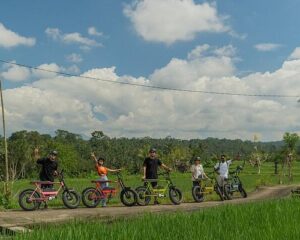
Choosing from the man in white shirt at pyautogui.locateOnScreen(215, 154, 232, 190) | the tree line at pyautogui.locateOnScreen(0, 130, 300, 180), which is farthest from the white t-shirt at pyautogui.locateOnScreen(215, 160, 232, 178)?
the tree line at pyautogui.locateOnScreen(0, 130, 300, 180)

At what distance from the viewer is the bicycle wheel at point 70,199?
1192 centimetres

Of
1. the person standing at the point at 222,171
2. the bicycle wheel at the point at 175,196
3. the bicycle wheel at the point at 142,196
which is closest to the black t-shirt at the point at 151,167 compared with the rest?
the bicycle wheel at the point at 142,196

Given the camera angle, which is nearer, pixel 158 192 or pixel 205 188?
pixel 158 192

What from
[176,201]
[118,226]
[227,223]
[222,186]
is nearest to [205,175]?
[222,186]

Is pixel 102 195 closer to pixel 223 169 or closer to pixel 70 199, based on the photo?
pixel 70 199

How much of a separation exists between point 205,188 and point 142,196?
308 centimetres

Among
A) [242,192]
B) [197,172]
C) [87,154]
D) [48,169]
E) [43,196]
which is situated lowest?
[242,192]

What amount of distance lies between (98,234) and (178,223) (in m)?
1.67

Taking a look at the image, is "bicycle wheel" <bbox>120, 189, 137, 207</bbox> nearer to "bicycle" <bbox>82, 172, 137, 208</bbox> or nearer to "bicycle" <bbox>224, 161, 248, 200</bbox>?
"bicycle" <bbox>82, 172, 137, 208</bbox>

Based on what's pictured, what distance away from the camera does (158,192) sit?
44.7ft

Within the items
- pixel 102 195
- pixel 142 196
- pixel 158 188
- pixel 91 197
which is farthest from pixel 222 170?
pixel 91 197

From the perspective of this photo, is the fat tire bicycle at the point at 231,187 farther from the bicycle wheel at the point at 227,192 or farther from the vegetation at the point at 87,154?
the vegetation at the point at 87,154

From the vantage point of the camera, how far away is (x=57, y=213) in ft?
33.8

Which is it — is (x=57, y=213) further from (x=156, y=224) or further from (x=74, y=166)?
(x=74, y=166)
